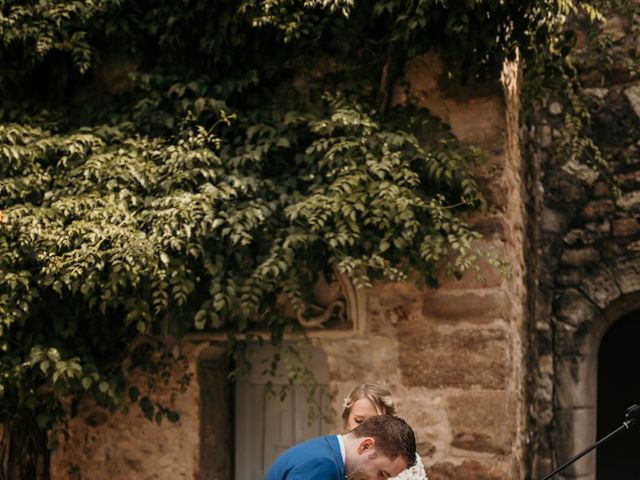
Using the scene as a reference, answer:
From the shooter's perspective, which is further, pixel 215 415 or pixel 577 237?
pixel 577 237

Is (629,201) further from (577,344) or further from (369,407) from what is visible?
(369,407)

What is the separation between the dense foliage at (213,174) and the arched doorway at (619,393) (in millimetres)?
3576

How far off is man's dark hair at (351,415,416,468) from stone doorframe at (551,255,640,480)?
351 cm

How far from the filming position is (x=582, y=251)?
6.33 metres

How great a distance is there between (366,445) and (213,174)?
2.37 metres

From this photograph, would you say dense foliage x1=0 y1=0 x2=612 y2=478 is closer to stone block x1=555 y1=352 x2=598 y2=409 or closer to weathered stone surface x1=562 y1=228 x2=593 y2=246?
weathered stone surface x1=562 y1=228 x2=593 y2=246

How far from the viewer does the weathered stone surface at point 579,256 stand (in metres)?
6.30

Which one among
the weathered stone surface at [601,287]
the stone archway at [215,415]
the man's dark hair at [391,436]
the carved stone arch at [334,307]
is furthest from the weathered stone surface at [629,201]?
the man's dark hair at [391,436]

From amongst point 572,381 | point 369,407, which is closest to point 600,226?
point 572,381

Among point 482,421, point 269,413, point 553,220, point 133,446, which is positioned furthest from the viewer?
point 553,220

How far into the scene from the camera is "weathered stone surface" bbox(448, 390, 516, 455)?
4945 millimetres

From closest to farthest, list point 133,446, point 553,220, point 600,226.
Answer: point 133,446 → point 600,226 → point 553,220

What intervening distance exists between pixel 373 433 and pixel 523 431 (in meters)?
2.95

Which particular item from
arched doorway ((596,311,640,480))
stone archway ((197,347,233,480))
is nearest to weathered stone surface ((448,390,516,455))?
stone archway ((197,347,233,480))
